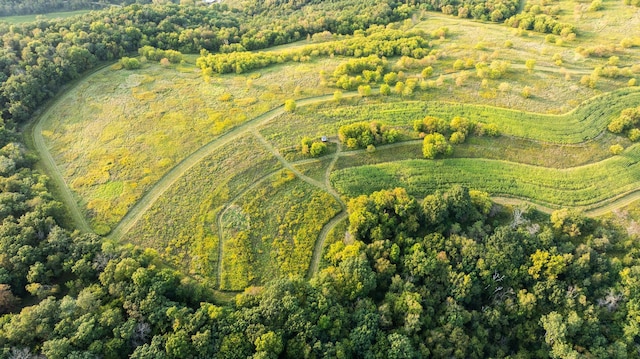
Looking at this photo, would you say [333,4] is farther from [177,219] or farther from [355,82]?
[177,219]

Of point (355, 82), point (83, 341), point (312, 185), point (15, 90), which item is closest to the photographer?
point (83, 341)

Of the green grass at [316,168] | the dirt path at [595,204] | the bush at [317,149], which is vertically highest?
the bush at [317,149]

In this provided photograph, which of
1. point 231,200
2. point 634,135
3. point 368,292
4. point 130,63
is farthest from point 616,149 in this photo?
point 130,63

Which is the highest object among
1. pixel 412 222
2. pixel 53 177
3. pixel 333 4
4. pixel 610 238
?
pixel 333 4

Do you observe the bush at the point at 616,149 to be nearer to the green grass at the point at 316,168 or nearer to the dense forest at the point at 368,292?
the dense forest at the point at 368,292

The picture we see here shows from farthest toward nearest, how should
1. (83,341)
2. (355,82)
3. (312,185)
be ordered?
1. (355,82)
2. (312,185)
3. (83,341)


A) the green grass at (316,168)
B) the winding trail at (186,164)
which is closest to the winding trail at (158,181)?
the winding trail at (186,164)

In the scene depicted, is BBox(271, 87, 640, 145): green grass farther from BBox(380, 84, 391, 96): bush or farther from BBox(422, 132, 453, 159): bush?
BBox(422, 132, 453, 159): bush

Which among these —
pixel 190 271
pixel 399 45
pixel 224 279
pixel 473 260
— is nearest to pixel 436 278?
pixel 473 260

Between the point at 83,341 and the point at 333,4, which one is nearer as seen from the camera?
the point at 83,341
